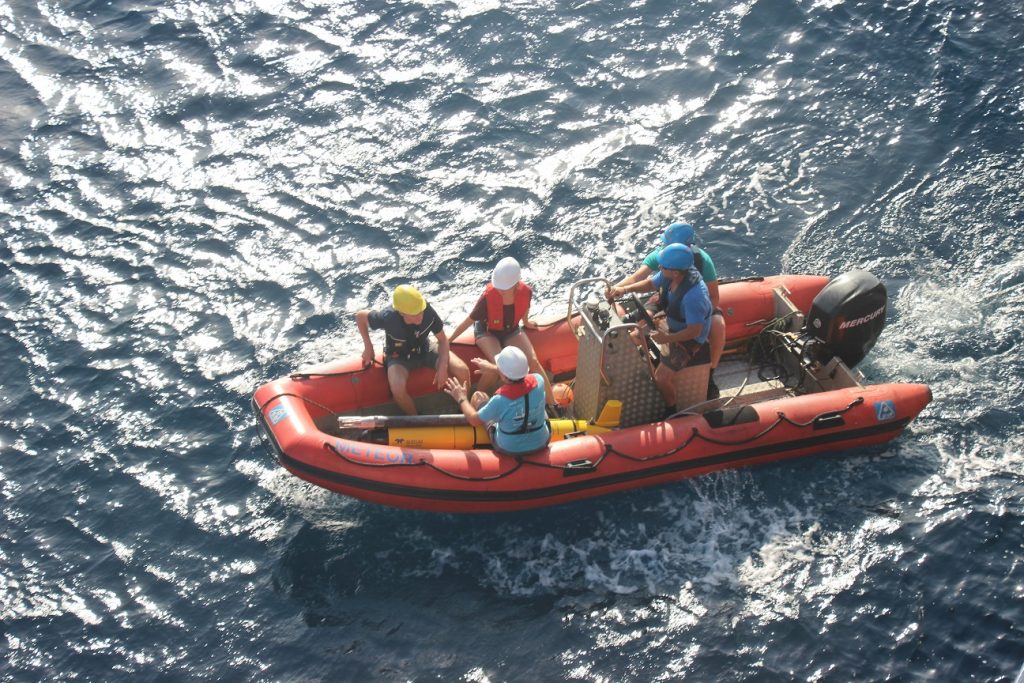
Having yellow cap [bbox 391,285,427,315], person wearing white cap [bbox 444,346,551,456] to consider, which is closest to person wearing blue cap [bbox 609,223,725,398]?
person wearing white cap [bbox 444,346,551,456]

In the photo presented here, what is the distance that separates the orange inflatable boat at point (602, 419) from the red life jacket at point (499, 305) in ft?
1.43

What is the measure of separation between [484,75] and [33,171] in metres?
6.26

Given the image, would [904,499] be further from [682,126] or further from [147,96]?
[147,96]

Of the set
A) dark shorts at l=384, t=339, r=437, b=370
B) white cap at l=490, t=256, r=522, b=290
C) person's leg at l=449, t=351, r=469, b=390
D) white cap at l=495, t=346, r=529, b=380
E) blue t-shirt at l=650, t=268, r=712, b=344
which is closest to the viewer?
white cap at l=495, t=346, r=529, b=380

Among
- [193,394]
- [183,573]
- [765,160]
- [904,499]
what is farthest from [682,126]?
[183,573]

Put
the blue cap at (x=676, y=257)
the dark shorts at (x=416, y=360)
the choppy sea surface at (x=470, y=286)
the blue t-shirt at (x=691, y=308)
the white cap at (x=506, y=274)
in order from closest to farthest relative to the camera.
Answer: the choppy sea surface at (x=470, y=286) < the blue cap at (x=676, y=257) < the blue t-shirt at (x=691, y=308) < the white cap at (x=506, y=274) < the dark shorts at (x=416, y=360)

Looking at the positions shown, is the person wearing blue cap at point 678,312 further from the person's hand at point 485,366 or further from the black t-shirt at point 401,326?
the black t-shirt at point 401,326

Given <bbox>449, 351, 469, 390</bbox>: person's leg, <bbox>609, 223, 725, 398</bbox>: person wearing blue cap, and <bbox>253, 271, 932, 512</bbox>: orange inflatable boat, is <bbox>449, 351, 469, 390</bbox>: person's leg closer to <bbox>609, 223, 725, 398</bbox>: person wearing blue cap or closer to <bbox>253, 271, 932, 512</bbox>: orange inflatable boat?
<bbox>253, 271, 932, 512</bbox>: orange inflatable boat

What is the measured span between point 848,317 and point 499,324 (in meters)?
3.24

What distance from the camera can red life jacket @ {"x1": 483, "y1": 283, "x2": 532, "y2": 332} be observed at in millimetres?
8094

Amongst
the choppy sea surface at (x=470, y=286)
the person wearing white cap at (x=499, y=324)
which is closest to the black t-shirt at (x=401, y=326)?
the person wearing white cap at (x=499, y=324)

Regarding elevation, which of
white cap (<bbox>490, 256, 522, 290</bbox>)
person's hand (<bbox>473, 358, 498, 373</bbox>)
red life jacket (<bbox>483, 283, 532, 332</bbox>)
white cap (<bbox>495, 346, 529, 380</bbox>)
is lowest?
person's hand (<bbox>473, 358, 498, 373</bbox>)

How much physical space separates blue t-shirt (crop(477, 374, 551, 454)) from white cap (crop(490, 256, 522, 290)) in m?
1.04

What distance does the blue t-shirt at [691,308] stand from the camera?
7.55 meters
